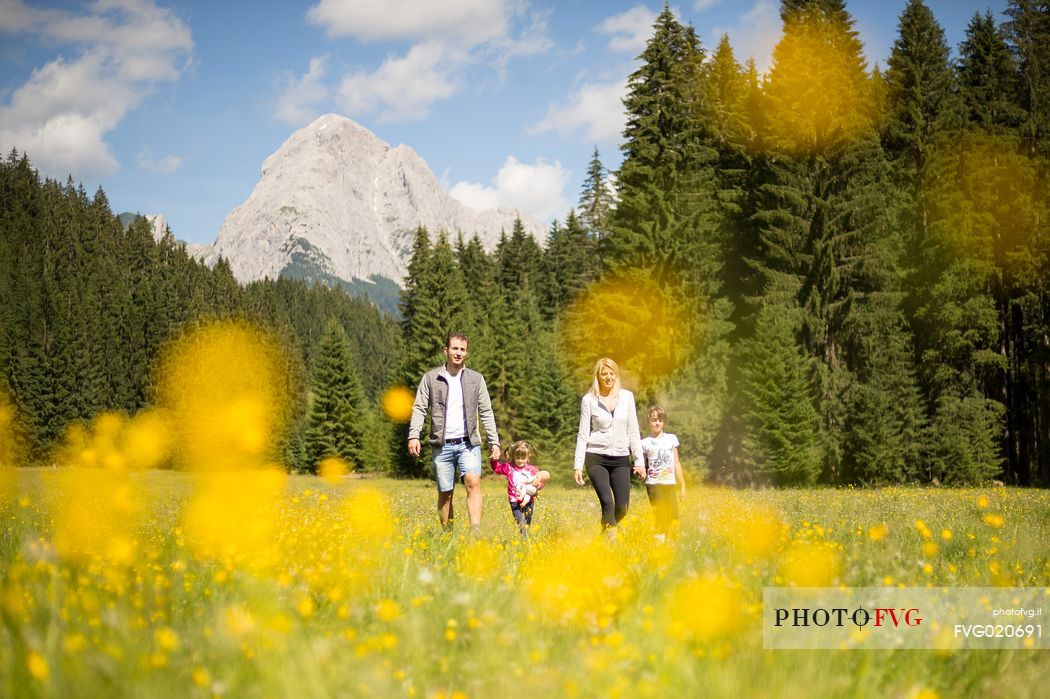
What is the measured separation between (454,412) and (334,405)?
178ft

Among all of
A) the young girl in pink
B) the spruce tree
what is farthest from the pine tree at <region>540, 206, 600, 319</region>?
the young girl in pink

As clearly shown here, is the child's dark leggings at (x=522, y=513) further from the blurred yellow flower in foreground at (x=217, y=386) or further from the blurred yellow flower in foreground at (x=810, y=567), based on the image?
the blurred yellow flower in foreground at (x=217, y=386)

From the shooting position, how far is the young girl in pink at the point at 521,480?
9.79 meters

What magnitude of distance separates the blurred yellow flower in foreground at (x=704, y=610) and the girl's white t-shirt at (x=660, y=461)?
4384mm

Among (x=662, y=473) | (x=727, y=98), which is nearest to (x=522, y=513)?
(x=662, y=473)

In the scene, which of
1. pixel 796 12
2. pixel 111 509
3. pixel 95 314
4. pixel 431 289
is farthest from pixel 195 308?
pixel 111 509

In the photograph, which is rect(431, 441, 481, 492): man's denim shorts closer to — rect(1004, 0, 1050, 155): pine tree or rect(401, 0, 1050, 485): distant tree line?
rect(401, 0, 1050, 485): distant tree line

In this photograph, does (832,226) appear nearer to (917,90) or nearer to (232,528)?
(917,90)

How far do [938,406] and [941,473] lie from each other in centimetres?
288

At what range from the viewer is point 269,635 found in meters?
3.00

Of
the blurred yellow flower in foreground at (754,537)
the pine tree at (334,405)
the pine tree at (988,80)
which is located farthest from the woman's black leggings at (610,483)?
the pine tree at (334,405)

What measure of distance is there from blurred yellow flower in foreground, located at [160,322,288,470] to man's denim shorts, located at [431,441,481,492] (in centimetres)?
6064

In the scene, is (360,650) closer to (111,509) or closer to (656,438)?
(111,509)

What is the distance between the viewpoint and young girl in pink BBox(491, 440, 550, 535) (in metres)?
9.79
